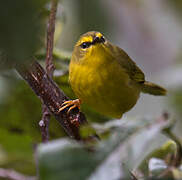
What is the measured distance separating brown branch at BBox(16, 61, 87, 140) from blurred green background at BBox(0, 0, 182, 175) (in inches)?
2.7

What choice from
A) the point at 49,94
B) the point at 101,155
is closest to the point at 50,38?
the point at 49,94

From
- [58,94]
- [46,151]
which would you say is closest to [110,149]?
[46,151]

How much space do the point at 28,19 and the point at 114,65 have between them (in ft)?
→ 8.47

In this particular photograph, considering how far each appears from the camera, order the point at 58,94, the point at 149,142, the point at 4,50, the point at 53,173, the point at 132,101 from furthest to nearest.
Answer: the point at 132,101, the point at 58,94, the point at 149,142, the point at 53,173, the point at 4,50

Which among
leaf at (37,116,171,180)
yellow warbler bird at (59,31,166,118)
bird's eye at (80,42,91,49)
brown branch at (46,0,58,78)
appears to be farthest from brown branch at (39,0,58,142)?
bird's eye at (80,42,91,49)

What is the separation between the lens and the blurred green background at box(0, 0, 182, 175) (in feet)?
1.43

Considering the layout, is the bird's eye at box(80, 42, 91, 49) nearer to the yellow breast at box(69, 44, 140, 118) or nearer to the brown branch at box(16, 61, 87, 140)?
the yellow breast at box(69, 44, 140, 118)

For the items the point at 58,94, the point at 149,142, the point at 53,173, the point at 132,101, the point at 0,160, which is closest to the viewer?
the point at 53,173

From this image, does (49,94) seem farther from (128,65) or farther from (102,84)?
(128,65)

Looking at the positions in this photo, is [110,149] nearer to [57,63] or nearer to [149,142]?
[149,142]

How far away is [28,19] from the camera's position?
43cm

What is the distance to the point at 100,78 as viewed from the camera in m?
2.78

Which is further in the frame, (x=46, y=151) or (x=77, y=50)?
(x=77, y=50)

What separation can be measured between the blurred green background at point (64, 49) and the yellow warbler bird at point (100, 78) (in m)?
0.16
